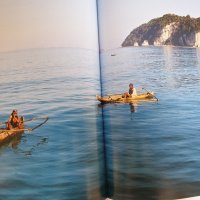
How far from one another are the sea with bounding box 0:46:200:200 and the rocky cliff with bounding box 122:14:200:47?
0.21 feet

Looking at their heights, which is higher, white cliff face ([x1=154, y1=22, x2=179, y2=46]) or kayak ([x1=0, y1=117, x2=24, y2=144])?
white cliff face ([x1=154, y1=22, x2=179, y2=46])

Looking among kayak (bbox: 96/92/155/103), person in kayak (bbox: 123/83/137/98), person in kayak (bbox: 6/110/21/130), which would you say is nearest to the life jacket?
person in kayak (bbox: 6/110/21/130)

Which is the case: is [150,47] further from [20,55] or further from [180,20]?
[20,55]

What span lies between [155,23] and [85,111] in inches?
36.2

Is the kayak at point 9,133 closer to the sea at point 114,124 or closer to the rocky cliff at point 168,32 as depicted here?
the sea at point 114,124

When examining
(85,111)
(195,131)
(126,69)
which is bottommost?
(195,131)

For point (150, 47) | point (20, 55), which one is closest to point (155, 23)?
point (150, 47)

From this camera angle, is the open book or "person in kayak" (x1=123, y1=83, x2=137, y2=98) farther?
"person in kayak" (x1=123, y1=83, x2=137, y2=98)

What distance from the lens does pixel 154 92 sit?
314 centimetres

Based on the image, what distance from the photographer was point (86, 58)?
10.4 feet

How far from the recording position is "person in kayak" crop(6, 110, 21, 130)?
2.83 metres

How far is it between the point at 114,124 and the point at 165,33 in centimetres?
87

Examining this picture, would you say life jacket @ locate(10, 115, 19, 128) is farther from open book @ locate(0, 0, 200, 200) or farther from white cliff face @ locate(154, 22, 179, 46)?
white cliff face @ locate(154, 22, 179, 46)

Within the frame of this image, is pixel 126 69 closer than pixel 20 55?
No
